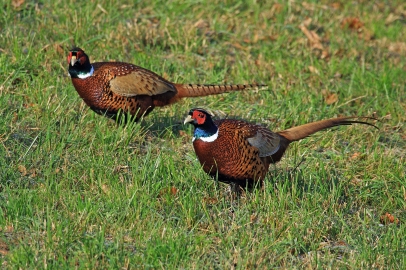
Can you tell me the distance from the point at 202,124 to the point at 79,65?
1.54 m

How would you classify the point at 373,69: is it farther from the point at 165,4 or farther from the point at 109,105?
the point at 109,105

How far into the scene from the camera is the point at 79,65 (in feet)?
21.2

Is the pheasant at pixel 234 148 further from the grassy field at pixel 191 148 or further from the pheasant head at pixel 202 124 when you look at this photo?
the grassy field at pixel 191 148

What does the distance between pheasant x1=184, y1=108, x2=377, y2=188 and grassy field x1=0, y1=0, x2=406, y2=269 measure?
0.57 feet

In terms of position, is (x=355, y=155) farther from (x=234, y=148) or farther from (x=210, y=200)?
(x=210, y=200)

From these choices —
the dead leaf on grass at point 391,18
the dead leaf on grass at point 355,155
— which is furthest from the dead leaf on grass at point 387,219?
the dead leaf on grass at point 391,18

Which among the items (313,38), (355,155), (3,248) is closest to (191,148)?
(355,155)

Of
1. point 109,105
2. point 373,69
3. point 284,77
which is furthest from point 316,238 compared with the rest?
point 373,69

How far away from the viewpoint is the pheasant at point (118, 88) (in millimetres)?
6480

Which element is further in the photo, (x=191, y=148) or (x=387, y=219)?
(x=191, y=148)

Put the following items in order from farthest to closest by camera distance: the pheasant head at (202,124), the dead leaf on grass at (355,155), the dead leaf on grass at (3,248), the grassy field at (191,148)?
the dead leaf on grass at (355,155) < the pheasant head at (202,124) < the grassy field at (191,148) < the dead leaf on grass at (3,248)

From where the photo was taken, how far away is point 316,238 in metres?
5.14

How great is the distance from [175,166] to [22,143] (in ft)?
3.82

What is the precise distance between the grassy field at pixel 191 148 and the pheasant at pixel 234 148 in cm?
17
